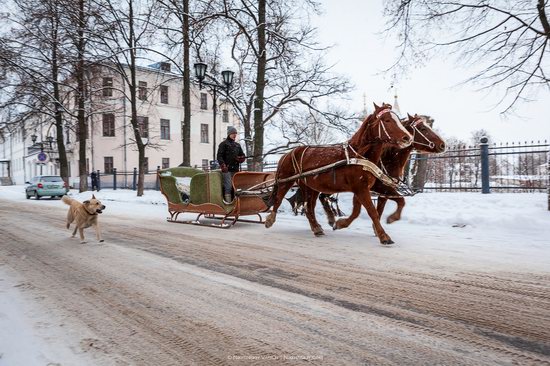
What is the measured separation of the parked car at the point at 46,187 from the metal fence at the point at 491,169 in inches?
797

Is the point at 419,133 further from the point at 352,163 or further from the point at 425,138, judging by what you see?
the point at 352,163

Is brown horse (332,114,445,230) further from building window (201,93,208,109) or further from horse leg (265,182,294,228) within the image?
building window (201,93,208,109)

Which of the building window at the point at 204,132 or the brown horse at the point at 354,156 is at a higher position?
the building window at the point at 204,132

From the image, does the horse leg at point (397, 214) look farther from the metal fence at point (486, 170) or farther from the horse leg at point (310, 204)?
the metal fence at point (486, 170)

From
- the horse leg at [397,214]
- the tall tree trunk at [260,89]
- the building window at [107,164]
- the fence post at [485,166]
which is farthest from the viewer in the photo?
the building window at [107,164]

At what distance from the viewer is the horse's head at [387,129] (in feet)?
17.0

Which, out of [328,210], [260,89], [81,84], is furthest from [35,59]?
[328,210]

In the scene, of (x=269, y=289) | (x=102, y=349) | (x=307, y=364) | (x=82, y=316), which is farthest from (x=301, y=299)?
(x=82, y=316)

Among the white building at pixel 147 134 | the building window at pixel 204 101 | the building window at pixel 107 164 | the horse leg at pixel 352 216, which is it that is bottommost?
the horse leg at pixel 352 216

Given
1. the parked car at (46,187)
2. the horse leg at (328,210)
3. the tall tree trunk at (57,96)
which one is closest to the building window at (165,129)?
the tall tree trunk at (57,96)

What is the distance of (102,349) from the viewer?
6.97 feet

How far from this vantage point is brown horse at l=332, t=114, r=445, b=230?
565cm

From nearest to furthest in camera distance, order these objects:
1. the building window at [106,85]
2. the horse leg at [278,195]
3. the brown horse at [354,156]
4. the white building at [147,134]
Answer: the brown horse at [354,156]
the horse leg at [278,195]
the building window at [106,85]
the white building at [147,134]

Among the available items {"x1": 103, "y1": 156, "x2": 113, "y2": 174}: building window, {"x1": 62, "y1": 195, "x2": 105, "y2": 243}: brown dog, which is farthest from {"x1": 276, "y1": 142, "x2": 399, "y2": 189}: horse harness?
{"x1": 103, "y1": 156, "x2": 113, "y2": 174}: building window
